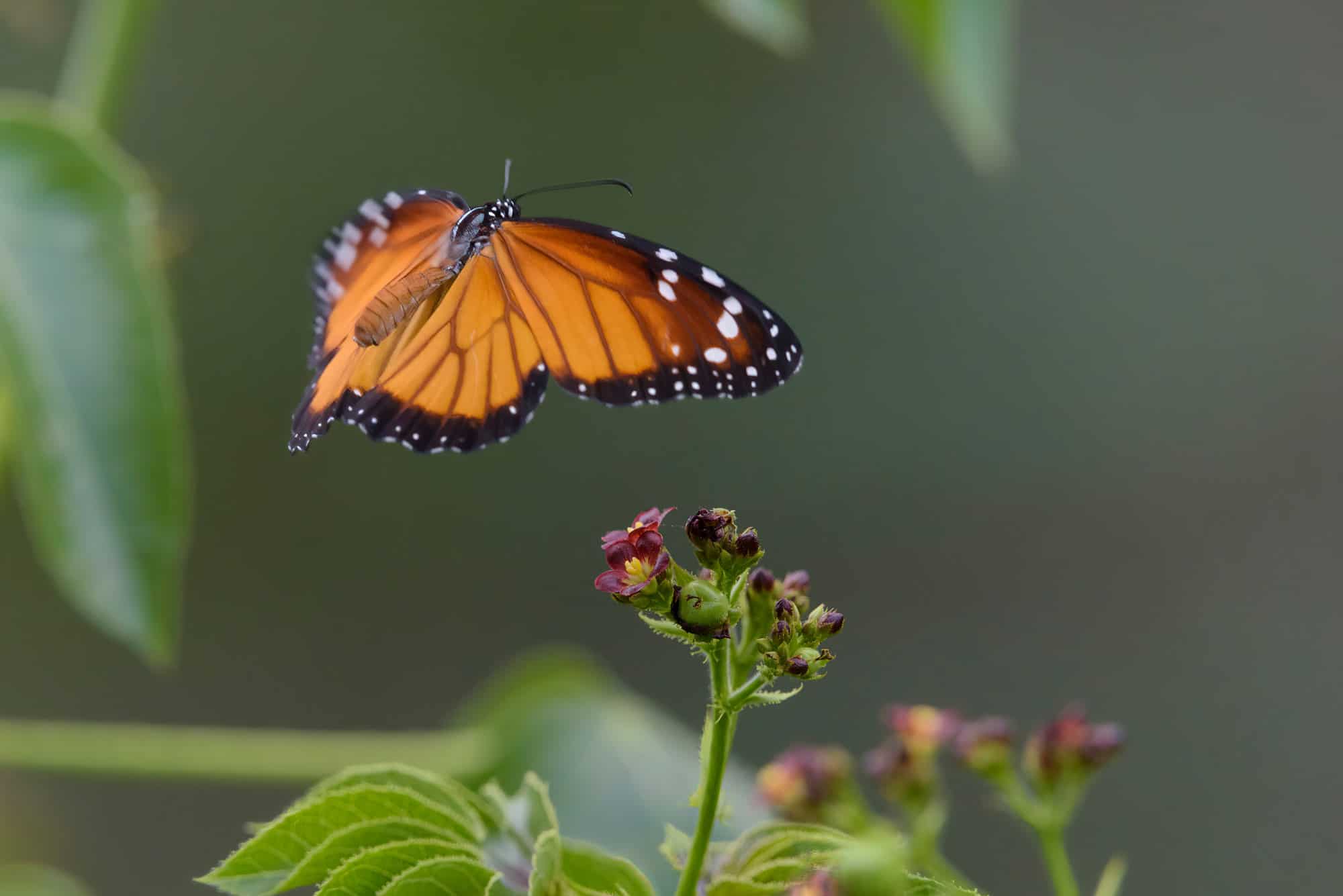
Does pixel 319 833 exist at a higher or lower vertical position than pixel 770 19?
lower

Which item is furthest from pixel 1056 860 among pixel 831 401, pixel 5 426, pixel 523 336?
pixel 831 401

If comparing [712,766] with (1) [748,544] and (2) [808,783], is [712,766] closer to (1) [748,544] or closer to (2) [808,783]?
(1) [748,544]

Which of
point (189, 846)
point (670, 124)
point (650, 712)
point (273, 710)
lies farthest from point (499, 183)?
point (650, 712)

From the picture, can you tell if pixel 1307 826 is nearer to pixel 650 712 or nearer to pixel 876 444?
pixel 876 444

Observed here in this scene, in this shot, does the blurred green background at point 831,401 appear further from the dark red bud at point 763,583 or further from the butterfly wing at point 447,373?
the dark red bud at point 763,583

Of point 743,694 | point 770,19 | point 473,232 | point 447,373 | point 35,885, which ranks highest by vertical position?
point 770,19

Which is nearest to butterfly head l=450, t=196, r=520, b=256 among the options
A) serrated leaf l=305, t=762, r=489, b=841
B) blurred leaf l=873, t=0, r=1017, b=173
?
blurred leaf l=873, t=0, r=1017, b=173

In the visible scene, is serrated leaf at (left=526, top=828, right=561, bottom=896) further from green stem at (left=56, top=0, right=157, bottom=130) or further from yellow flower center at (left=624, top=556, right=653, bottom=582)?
green stem at (left=56, top=0, right=157, bottom=130)
